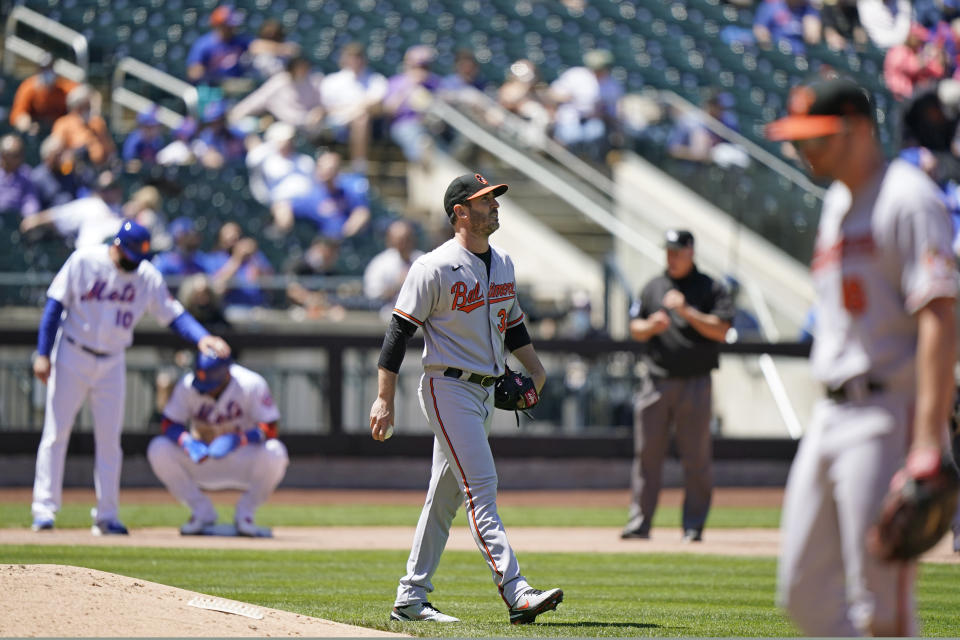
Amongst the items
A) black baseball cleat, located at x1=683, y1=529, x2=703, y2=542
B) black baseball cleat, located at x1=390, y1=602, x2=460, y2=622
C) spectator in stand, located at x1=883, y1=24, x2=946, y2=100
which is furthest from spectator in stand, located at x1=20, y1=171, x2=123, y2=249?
spectator in stand, located at x1=883, y1=24, x2=946, y2=100

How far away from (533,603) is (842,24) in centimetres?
2090

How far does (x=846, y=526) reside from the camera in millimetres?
3969

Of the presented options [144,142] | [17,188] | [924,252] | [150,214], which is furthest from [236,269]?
[924,252]

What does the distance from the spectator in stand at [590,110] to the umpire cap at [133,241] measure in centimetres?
1065

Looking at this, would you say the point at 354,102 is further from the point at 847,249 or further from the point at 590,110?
the point at 847,249

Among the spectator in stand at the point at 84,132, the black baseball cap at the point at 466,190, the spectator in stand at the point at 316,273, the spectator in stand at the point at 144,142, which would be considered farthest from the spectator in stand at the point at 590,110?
the black baseball cap at the point at 466,190

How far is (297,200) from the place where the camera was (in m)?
17.9

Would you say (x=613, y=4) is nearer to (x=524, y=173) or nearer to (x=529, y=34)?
(x=529, y=34)

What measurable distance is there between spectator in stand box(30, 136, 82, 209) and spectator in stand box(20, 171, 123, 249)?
19.7 inches

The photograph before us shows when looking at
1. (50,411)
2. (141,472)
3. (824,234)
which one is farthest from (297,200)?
(824,234)

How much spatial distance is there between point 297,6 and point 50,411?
527 inches

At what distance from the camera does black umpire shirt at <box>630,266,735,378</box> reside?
11148mm

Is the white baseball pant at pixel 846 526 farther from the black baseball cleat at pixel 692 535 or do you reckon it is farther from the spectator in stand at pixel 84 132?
the spectator in stand at pixel 84 132

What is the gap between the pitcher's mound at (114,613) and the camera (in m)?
5.60
